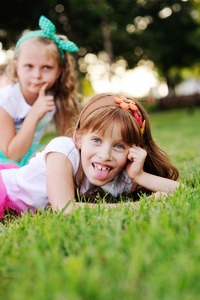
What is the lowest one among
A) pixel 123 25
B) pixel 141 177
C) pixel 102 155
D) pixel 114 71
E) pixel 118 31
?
pixel 141 177

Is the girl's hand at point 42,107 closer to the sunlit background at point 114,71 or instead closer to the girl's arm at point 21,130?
the girl's arm at point 21,130

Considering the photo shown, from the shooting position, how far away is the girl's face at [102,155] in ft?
7.93

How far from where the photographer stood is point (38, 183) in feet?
9.10

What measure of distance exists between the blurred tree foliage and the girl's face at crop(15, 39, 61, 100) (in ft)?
46.8

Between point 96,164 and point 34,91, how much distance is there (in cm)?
175

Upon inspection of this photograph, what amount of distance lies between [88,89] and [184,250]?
1731 inches

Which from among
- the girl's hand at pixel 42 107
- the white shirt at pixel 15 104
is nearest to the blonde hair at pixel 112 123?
the girl's hand at pixel 42 107

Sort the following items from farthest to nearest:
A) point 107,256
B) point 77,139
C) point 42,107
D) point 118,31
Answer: point 118,31, point 42,107, point 77,139, point 107,256

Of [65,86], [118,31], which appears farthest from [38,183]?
[118,31]

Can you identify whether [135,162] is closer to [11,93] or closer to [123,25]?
[11,93]

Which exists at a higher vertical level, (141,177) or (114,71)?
(114,71)

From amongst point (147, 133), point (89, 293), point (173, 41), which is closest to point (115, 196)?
point (147, 133)

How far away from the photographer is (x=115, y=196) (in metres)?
2.80

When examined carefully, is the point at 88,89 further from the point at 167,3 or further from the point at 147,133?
the point at 147,133
